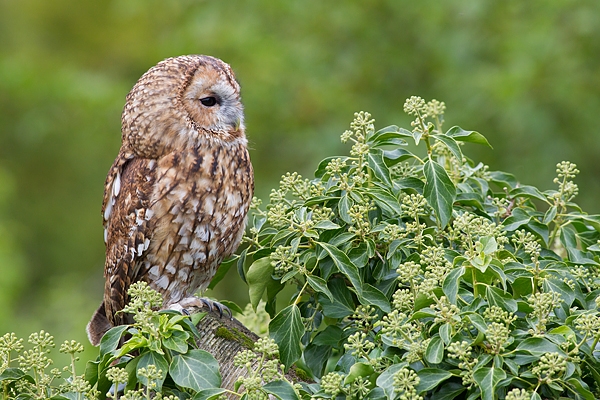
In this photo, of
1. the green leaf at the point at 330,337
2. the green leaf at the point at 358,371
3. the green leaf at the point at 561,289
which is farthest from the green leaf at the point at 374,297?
the green leaf at the point at 561,289

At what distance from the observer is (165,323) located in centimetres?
158

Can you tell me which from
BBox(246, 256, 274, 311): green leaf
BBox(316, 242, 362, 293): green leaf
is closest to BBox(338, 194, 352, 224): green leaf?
BBox(316, 242, 362, 293): green leaf

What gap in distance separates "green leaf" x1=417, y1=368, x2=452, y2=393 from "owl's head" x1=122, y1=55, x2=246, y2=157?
1419 mm

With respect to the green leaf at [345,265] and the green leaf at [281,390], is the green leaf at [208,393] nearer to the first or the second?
the green leaf at [281,390]

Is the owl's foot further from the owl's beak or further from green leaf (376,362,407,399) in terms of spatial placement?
green leaf (376,362,407,399)

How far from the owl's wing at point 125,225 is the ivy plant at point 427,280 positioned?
1.86ft

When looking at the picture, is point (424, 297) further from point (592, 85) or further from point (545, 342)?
point (592, 85)

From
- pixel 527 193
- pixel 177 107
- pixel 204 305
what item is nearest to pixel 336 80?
pixel 177 107

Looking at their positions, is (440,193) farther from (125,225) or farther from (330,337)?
(125,225)

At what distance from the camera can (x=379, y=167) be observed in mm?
1890

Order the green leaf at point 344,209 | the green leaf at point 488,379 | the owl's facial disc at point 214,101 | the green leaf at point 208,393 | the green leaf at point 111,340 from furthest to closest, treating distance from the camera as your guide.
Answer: the owl's facial disc at point 214,101 → the green leaf at point 344,209 → the green leaf at point 111,340 → the green leaf at point 208,393 → the green leaf at point 488,379

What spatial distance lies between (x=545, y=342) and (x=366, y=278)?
527mm


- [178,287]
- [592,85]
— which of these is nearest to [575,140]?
[592,85]

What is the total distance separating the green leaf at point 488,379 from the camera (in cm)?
135
